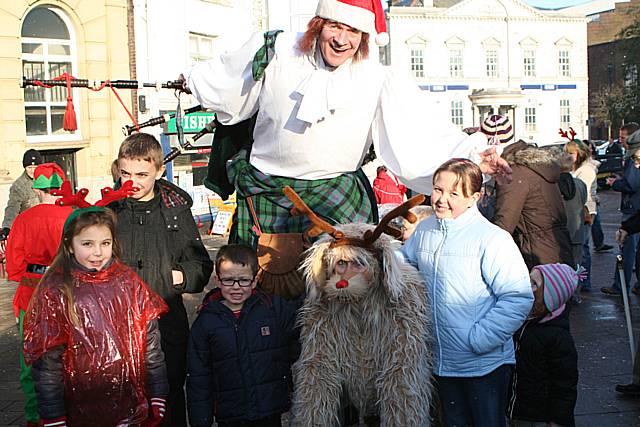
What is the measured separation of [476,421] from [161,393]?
4.65 ft

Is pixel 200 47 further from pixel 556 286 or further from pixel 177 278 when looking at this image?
pixel 556 286

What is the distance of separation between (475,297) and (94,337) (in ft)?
5.50

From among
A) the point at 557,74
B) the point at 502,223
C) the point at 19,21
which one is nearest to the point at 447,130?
the point at 502,223

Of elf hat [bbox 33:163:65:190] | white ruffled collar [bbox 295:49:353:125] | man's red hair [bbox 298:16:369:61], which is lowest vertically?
elf hat [bbox 33:163:65:190]

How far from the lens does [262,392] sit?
11.2ft

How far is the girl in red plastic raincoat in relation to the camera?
10.4 feet

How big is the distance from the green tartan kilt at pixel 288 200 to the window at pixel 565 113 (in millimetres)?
48097

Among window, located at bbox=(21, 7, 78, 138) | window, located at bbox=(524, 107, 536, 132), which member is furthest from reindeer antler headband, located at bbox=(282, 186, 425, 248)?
window, located at bbox=(524, 107, 536, 132)

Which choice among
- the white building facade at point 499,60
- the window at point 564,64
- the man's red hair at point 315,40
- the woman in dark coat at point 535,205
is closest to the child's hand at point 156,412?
the man's red hair at point 315,40

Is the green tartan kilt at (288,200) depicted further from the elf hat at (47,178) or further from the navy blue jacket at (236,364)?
the elf hat at (47,178)

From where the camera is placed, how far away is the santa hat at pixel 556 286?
3891mm

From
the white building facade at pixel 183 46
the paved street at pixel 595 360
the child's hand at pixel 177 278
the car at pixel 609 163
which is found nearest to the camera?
the child's hand at pixel 177 278

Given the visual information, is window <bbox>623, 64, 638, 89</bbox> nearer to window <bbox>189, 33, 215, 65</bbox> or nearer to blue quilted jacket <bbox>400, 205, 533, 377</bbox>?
window <bbox>189, 33, 215, 65</bbox>

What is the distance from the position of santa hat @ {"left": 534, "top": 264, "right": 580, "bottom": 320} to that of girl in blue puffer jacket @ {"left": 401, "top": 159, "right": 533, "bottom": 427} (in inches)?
20.4
